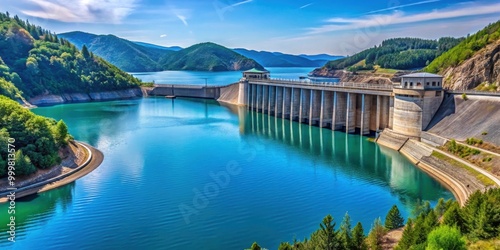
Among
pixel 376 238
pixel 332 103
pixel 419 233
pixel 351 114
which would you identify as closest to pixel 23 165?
pixel 376 238

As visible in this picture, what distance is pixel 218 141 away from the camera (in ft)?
203

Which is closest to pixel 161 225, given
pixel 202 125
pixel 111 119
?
pixel 202 125

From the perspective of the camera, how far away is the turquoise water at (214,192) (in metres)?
29.2

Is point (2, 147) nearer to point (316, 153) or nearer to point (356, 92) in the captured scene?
point (316, 153)

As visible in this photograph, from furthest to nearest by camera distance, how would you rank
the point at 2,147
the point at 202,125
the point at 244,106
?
the point at 244,106
the point at 202,125
the point at 2,147

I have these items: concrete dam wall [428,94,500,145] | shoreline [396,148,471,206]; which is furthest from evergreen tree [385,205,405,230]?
concrete dam wall [428,94,500,145]

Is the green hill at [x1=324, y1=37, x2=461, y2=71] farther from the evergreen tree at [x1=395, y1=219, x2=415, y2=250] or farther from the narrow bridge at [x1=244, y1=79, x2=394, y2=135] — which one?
the evergreen tree at [x1=395, y1=219, x2=415, y2=250]

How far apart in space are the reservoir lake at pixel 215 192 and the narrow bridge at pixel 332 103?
11.7 feet

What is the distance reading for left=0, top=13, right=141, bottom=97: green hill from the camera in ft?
383

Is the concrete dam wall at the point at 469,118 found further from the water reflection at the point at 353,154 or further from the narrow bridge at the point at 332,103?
the narrow bridge at the point at 332,103

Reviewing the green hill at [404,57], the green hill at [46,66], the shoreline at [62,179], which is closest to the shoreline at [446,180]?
the shoreline at [62,179]

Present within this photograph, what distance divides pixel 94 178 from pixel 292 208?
21218 millimetres

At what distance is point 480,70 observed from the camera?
2867 inches

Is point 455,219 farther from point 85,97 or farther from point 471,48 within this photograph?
point 85,97
